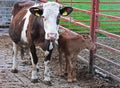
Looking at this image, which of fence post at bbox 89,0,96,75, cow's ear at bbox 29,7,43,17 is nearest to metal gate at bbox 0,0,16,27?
fence post at bbox 89,0,96,75

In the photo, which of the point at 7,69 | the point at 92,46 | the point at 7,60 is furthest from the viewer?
the point at 7,60

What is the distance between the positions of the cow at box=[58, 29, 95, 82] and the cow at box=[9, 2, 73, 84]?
41 centimetres

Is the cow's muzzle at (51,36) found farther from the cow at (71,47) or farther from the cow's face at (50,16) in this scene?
the cow at (71,47)

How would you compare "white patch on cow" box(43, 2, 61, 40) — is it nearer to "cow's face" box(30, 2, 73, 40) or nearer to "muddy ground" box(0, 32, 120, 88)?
"cow's face" box(30, 2, 73, 40)

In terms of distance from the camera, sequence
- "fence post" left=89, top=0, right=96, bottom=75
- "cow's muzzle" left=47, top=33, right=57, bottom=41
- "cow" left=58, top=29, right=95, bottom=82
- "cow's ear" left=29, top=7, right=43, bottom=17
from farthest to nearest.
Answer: "fence post" left=89, top=0, right=96, bottom=75, "cow" left=58, top=29, right=95, bottom=82, "cow's ear" left=29, top=7, right=43, bottom=17, "cow's muzzle" left=47, top=33, right=57, bottom=41

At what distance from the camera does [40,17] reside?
7633 millimetres

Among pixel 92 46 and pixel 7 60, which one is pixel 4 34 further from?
pixel 92 46

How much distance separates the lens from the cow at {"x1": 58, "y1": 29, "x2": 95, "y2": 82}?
7957mm

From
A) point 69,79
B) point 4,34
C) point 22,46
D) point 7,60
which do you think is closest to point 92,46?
point 69,79

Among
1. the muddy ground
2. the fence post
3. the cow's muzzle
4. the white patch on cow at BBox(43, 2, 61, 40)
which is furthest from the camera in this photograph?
the fence post

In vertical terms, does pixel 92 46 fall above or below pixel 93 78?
above

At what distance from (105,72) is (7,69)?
2139 mm

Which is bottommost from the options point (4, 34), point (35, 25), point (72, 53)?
point (4, 34)

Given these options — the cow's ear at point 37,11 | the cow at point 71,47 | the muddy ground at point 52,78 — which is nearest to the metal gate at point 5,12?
the muddy ground at point 52,78
